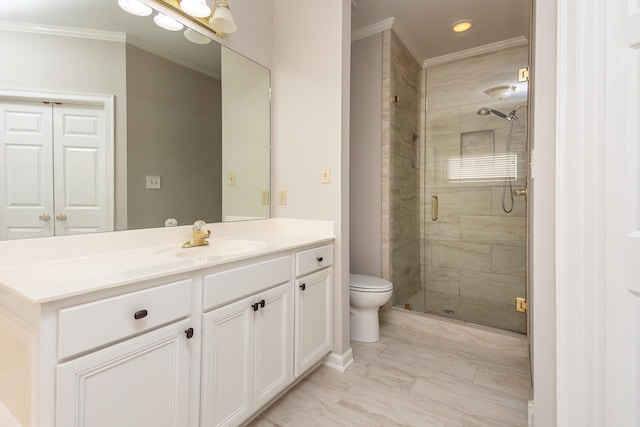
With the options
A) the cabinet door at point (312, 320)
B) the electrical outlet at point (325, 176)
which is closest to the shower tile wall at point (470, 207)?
the cabinet door at point (312, 320)

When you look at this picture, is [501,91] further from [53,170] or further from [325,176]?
[53,170]

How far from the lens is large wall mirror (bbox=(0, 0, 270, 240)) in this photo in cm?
107

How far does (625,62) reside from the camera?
90cm

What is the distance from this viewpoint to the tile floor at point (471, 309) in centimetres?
241

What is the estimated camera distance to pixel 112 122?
132 cm

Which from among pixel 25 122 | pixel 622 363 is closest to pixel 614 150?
pixel 622 363

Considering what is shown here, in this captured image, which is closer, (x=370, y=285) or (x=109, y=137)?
(x=109, y=137)

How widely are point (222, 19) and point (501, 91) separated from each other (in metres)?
2.76

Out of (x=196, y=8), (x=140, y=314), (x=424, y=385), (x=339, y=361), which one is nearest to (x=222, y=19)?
(x=196, y=8)

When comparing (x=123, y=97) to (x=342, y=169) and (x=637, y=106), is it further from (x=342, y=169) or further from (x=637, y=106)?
(x=637, y=106)

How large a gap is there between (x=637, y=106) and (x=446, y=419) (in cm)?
150

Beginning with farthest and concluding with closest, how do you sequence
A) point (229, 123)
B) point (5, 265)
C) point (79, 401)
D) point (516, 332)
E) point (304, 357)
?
point (516, 332)
point (229, 123)
point (304, 357)
point (5, 265)
point (79, 401)

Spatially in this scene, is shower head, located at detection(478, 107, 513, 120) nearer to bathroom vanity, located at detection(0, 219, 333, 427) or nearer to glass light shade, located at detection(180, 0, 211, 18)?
bathroom vanity, located at detection(0, 219, 333, 427)

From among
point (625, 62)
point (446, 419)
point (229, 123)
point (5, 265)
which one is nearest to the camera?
point (625, 62)
